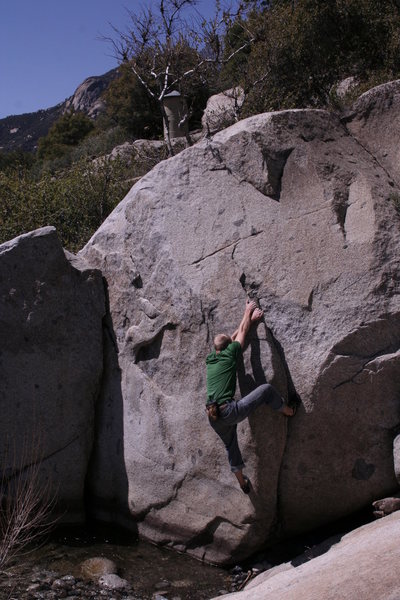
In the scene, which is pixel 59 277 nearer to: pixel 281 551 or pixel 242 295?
pixel 242 295

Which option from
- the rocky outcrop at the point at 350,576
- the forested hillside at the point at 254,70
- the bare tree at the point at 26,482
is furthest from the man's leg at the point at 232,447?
the forested hillside at the point at 254,70

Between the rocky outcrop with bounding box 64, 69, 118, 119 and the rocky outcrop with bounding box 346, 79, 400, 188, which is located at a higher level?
the rocky outcrop with bounding box 64, 69, 118, 119

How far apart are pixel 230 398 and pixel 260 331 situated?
2.24 feet

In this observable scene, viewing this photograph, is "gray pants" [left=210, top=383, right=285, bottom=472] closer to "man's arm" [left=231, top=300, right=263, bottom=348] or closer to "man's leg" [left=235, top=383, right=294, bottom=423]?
"man's leg" [left=235, top=383, right=294, bottom=423]

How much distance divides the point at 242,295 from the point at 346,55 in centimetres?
939

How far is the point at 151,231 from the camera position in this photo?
23.9ft

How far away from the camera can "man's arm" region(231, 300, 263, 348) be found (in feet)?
21.0

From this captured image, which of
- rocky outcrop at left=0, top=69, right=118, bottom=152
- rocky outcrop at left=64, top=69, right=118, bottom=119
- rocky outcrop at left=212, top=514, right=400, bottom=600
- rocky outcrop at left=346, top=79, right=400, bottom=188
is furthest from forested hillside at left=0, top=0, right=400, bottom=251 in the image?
rocky outcrop at left=64, top=69, right=118, bottom=119

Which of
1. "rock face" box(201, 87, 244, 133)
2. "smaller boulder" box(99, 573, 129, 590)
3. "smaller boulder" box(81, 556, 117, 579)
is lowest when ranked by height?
"smaller boulder" box(99, 573, 129, 590)

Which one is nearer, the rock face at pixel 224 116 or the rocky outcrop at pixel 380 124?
the rocky outcrop at pixel 380 124

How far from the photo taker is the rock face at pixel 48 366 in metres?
7.22

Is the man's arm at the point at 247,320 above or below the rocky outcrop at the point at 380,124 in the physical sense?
below

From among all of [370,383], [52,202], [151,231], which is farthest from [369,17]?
[370,383]

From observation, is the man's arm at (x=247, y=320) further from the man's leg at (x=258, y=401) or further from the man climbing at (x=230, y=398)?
the man's leg at (x=258, y=401)
